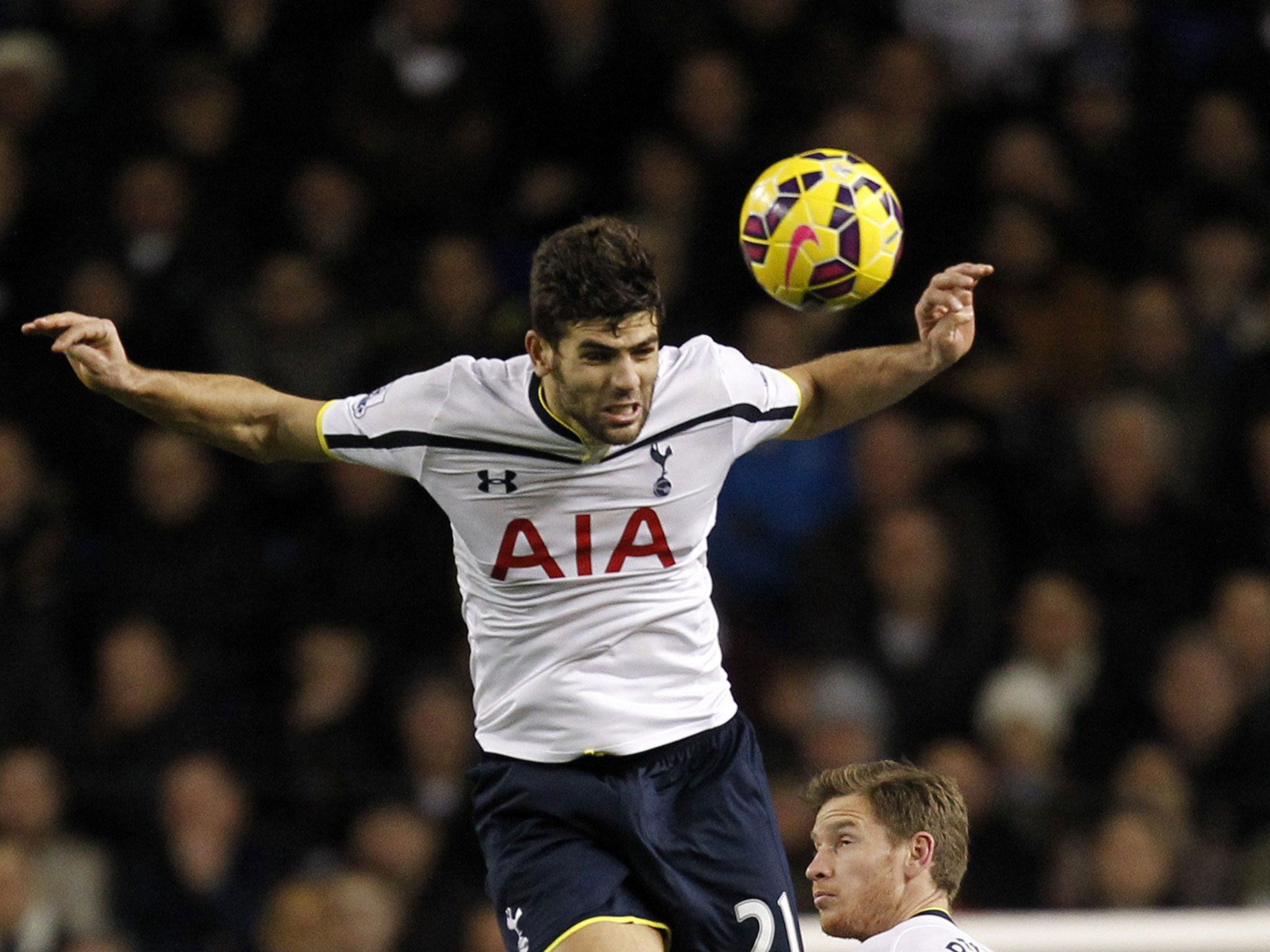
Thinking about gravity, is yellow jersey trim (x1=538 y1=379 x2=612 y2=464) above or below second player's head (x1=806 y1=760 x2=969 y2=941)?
above

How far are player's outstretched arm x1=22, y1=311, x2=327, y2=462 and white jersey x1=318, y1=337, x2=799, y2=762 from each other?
9 centimetres

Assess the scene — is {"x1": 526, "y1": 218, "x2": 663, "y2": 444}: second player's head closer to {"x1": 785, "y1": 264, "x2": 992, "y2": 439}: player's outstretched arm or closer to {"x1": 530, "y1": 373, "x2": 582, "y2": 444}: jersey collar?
{"x1": 530, "y1": 373, "x2": 582, "y2": 444}: jersey collar

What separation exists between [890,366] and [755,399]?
0.31 m

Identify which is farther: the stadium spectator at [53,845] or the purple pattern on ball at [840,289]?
the stadium spectator at [53,845]

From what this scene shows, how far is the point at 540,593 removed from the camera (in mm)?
3994

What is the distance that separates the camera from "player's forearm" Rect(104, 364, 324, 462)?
407 cm

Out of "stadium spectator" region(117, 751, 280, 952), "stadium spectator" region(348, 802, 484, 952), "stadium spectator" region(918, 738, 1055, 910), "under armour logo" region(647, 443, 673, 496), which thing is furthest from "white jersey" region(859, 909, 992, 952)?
"stadium spectator" region(117, 751, 280, 952)

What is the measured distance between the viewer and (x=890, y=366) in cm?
421

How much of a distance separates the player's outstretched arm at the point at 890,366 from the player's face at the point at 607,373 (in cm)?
51

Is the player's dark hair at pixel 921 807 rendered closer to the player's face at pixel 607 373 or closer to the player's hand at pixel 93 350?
the player's face at pixel 607 373

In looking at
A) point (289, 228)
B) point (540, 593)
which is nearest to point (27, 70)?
point (289, 228)

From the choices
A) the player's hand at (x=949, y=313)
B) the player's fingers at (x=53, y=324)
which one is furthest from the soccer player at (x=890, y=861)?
the player's fingers at (x=53, y=324)

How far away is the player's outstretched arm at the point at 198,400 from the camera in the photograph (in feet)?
13.2

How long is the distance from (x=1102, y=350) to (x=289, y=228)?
3022mm
